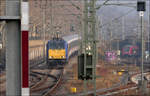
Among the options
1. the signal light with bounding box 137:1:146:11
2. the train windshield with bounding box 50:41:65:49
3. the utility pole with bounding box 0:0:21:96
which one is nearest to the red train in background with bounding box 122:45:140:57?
the train windshield with bounding box 50:41:65:49

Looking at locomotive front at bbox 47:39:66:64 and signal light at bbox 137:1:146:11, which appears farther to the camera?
locomotive front at bbox 47:39:66:64

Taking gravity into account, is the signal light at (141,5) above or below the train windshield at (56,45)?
above

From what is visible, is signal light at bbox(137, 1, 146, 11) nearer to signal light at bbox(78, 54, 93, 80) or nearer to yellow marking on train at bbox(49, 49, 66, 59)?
signal light at bbox(78, 54, 93, 80)

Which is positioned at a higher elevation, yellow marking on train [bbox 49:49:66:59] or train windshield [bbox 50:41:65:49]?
train windshield [bbox 50:41:65:49]

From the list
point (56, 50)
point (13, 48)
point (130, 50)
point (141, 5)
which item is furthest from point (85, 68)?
point (130, 50)

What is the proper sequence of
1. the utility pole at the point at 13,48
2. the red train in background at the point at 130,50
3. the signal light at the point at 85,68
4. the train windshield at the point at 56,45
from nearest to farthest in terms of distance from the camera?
the utility pole at the point at 13,48 → the signal light at the point at 85,68 → the train windshield at the point at 56,45 → the red train in background at the point at 130,50

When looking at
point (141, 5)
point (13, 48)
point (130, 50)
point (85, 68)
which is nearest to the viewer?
point (13, 48)

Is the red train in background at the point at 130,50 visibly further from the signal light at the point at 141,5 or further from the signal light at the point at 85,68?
the signal light at the point at 85,68

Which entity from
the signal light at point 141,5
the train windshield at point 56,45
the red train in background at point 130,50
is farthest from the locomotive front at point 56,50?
the red train in background at point 130,50

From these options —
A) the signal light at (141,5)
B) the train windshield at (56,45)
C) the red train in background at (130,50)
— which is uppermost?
the signal light at (141,5)

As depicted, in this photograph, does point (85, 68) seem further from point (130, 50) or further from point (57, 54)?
point (130, 50)

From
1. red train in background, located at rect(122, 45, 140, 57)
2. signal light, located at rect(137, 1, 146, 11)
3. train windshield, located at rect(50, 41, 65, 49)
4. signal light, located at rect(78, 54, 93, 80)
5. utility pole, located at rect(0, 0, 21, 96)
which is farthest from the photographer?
red train in background, located at rect(122, 45, 140, 57)

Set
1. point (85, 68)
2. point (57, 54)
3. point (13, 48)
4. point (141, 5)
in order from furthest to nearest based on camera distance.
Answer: point (57, 54) < point (141, 5) < point (85, 68) < point (13, 48)

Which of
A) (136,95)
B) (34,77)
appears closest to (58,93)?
(136,95)
